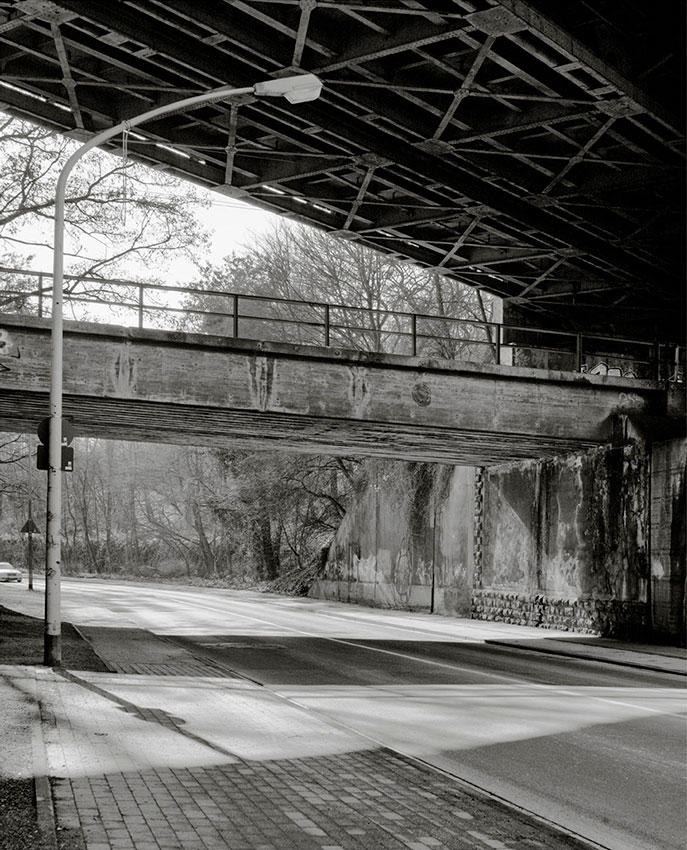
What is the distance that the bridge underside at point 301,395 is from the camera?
20547 mm

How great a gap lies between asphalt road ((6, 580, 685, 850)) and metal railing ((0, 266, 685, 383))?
7059mm

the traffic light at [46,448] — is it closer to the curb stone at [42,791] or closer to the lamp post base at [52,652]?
the lamp post base at [52,652]

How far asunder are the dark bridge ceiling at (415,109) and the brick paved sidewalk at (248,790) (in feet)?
35.8

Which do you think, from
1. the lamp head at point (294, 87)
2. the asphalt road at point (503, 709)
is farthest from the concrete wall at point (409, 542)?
the lamp head at point (294, 87)

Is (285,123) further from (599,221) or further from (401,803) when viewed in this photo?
(401,803)

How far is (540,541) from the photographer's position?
91.5 ft

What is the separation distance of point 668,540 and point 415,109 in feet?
35.6

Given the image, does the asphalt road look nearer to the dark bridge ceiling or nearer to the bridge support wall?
the bridge support wall

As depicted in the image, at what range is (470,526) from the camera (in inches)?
1283

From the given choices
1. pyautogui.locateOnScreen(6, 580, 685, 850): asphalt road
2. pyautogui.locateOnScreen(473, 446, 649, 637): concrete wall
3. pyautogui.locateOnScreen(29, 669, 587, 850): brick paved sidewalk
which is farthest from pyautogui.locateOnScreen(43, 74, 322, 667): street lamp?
pyautogui.locateOnScreen(473, 446, 649, 637): concrete wall

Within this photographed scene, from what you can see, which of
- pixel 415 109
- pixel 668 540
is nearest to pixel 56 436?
pixel 415 109

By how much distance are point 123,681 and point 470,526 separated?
805 inches

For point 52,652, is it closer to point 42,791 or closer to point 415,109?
point 42,791

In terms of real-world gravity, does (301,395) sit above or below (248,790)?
above
